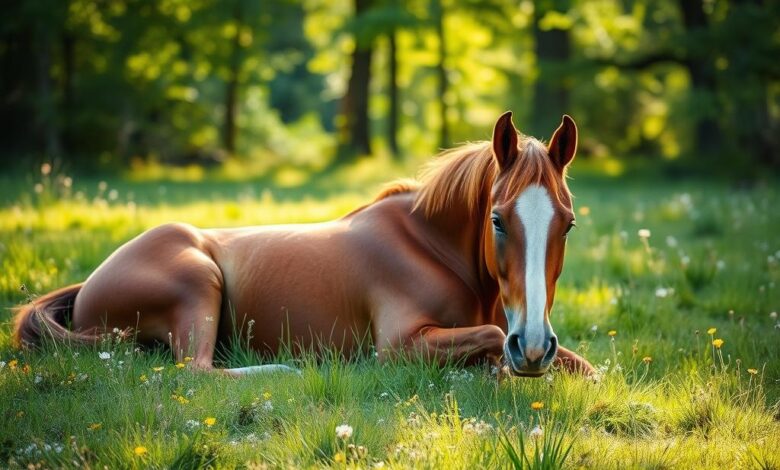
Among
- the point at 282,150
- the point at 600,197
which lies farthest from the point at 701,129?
the point at 282,150

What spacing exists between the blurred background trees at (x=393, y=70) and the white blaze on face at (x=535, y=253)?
15.2 meters

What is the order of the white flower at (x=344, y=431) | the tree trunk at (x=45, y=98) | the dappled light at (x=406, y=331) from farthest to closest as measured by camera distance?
the tree trunk at (x=45, y=98) < the dappled light at (x=406, y=331) < the white flower at (x=344, y=431)

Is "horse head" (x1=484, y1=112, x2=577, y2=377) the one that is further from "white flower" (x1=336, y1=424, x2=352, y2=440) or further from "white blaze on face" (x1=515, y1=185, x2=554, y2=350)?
"white flower" (x1=336, y1=424, x2=352, y2=440)

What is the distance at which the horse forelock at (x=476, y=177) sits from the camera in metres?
4.17

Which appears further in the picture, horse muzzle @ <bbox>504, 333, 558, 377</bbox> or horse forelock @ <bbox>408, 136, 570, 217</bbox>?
horse forelock @ <bbox>408, 136, 570, 217</bbox>

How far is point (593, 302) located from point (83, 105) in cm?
1973

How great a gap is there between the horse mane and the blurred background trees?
14189 millimetres

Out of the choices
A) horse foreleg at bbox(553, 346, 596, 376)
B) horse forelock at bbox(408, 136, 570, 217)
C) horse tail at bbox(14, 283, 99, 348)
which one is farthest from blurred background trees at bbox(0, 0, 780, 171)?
horse tail at bbox(14, 283, 99, 348)

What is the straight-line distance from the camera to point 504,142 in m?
4.39

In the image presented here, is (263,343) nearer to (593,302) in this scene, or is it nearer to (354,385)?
(354,385)

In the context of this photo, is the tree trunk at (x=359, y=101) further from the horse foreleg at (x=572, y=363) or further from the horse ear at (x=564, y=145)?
the horse ear at (x=564, y=145)

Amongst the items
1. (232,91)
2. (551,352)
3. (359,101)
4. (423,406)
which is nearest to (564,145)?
(551,352)

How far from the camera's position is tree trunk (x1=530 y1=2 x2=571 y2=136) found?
22.5 metres

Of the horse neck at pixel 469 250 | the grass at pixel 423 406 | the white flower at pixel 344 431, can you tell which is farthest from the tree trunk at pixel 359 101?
the white flower at pixel 344 431
